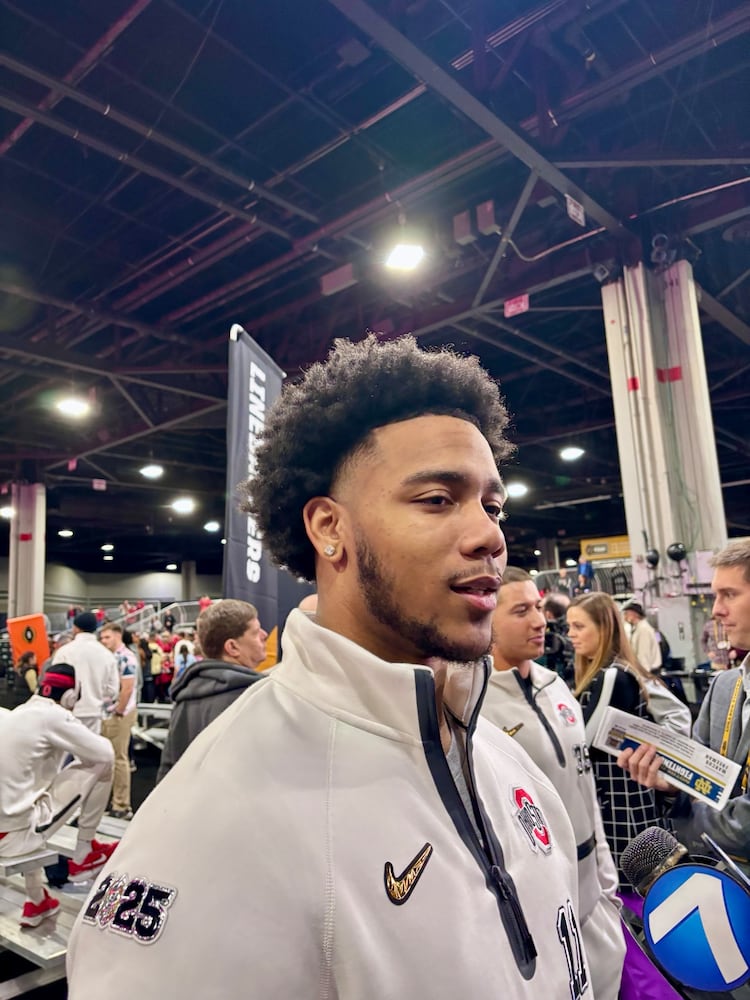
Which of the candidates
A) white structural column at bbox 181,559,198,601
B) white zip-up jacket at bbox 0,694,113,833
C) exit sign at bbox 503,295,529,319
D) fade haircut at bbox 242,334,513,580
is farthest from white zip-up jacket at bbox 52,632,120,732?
white structural column at bbox 181,559,198,601

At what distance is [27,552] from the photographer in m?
13.5

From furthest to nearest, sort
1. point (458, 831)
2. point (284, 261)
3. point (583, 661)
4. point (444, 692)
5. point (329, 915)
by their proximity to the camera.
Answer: point (284, 261)
point (583, 661)
point (444, 692)
point (458, 831)
point (329, 915)

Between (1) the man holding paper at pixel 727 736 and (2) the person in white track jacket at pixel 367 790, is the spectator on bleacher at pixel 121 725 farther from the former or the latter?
(2) the person in white track jacket at pixel 367 790

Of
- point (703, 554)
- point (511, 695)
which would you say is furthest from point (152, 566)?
point (511, 695)

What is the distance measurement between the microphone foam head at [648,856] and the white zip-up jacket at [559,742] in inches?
3.7

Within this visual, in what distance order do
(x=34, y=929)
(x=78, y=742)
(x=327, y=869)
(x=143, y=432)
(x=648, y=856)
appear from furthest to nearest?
(x=143, y=432) < (x=78, y=742) < (x=34, y=929) < (x=648, y=856) < (x=327, y=869)

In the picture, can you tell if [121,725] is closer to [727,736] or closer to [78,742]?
[78,742]

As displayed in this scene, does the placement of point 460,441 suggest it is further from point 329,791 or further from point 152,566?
point 152,566

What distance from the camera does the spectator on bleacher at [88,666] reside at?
544 centimetres

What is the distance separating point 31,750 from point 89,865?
1.16 meters

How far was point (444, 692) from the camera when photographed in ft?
3.18

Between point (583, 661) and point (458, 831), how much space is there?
291cm

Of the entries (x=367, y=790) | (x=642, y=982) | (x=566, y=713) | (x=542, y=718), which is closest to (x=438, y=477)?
(x=367, y=790)

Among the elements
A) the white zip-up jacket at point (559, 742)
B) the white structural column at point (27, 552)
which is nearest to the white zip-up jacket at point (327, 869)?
the white zip-up jacket at point (559, 742)
